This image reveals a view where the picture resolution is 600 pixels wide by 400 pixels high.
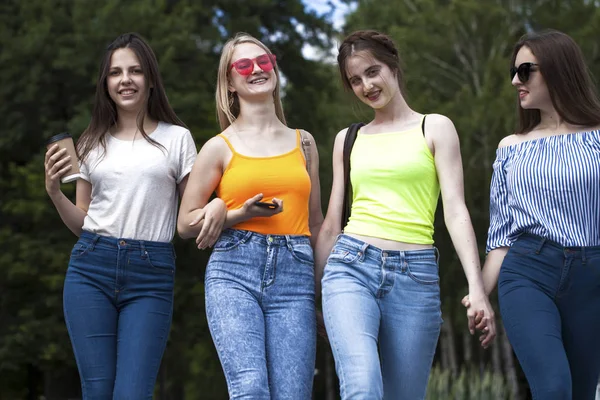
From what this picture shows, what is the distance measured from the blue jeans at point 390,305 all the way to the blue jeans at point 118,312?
0.89 m

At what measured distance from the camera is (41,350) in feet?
59.2

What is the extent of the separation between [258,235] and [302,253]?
0.23m

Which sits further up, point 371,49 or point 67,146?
point 371,49

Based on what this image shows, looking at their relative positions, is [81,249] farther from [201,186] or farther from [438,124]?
[438,124]

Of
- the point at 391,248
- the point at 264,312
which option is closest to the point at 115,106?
the point at 264,312

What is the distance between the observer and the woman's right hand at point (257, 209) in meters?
4.34

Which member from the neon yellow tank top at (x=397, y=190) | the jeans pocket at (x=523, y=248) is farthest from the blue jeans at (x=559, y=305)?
the neon yellow tank top at (x=397, y=190)

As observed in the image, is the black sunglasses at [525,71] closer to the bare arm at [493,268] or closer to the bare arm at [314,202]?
the bare arm at [493,268]

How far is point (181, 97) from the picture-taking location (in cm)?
1759

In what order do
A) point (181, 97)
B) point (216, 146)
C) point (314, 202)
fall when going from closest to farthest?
point (216, 146) → point (314, 202) → point (181, 97)

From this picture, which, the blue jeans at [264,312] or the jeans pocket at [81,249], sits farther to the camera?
the jeans pocket at [81,249]

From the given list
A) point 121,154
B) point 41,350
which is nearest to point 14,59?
point 41,350

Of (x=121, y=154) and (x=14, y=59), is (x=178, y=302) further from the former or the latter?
(x=121, y=154)

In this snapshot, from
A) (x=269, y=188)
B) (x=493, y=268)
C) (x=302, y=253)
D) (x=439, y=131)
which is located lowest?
(x=493, y=268)
